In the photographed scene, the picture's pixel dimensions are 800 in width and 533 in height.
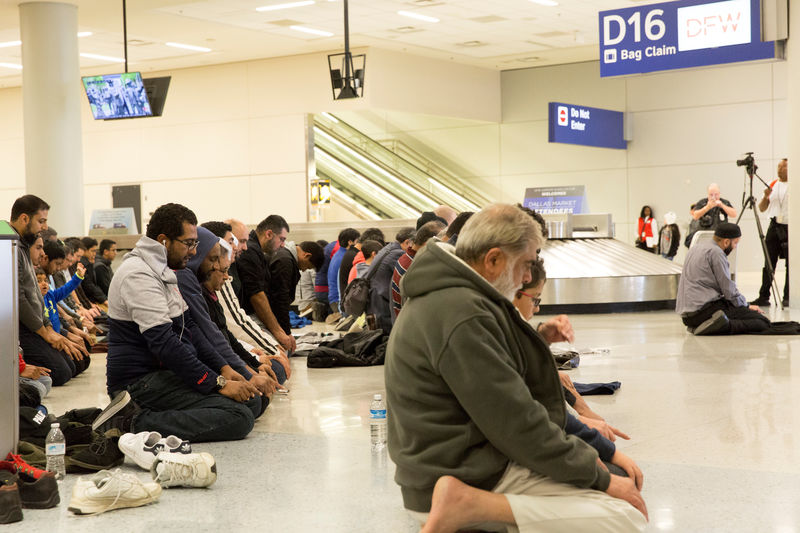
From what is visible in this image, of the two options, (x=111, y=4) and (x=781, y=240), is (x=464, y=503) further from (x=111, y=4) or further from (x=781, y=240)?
(x=111, y=4)

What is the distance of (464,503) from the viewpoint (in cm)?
283

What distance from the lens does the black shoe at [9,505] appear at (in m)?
3.92

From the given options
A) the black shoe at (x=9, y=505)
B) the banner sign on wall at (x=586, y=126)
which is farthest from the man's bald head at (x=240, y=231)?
the banner sign on wall at (x=586, y=126)

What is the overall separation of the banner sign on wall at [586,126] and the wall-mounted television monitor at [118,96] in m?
8.83

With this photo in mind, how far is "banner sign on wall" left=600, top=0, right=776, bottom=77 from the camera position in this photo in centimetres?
1250

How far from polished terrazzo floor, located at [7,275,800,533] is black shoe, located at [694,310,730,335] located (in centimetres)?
180

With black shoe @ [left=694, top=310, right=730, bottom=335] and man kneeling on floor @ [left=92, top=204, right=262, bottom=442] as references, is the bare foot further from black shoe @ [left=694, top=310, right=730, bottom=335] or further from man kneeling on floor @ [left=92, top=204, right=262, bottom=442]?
black shoe @ [left=694, top=310, right=730, bottom=335]

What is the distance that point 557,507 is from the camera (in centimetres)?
285

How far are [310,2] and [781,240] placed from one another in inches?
361

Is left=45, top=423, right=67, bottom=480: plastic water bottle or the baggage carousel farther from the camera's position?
the baggage carousel

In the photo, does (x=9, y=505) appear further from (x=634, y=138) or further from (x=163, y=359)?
(x=634, y=138)

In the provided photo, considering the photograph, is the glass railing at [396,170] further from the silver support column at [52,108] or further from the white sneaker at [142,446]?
the white sneaker at [142,446]

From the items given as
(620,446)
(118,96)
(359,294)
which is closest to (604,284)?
(359,294)

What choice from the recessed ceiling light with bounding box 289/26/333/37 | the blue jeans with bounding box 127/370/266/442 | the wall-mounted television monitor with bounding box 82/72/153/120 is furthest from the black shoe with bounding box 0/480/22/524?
the recessed ceiling light with bounding box 289/26/333/37
